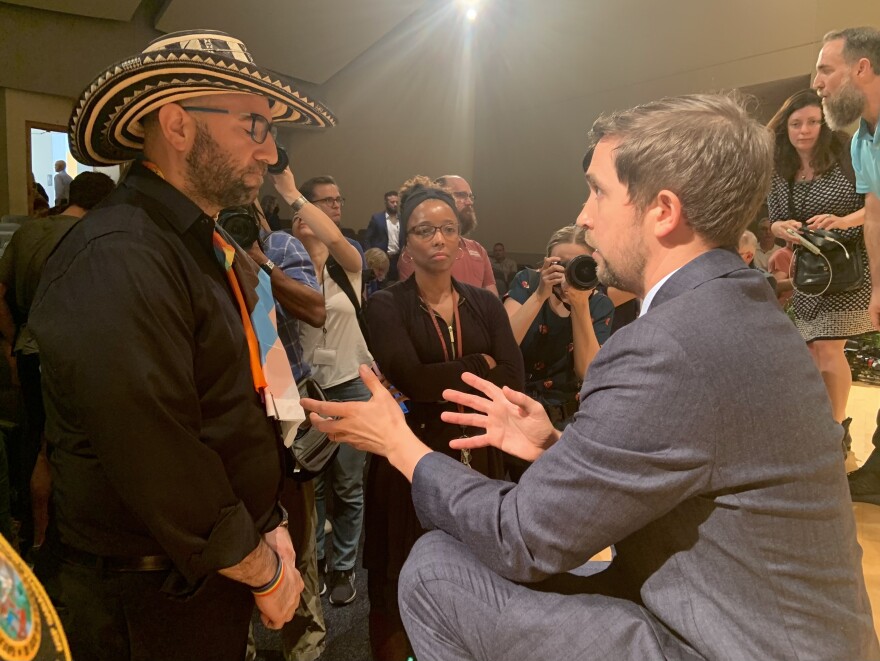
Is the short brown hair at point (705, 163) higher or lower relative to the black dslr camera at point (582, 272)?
higher

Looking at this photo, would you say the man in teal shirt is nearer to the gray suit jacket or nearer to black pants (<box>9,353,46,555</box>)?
the gray suit jacket

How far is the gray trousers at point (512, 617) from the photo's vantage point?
0.96 m

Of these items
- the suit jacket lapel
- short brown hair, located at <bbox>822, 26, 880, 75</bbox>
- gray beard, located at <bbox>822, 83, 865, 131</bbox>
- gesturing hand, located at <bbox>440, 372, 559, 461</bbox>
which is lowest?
gesturing hand, located at <bbox>440, 372, 559, 461</bbox>

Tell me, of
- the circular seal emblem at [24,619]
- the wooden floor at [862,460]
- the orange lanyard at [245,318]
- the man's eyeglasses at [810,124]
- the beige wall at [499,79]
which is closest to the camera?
the circular seal emblem at [24,619]

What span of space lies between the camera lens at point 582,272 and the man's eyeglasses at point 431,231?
0.46 meters

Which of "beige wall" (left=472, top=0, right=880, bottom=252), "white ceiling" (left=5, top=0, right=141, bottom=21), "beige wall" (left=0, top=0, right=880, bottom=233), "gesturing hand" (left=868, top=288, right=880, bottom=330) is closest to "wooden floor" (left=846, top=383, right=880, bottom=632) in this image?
"gesturing hand" (left=868, top=288, right=880, bottom=330)

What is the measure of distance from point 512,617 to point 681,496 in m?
0.36

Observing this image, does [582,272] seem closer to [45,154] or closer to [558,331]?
[558,331]

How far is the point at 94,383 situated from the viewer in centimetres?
101

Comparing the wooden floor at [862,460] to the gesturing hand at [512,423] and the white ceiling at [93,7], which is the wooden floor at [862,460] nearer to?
the gesturing hand at [512,423]

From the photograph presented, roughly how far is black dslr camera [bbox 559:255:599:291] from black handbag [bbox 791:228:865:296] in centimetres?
138

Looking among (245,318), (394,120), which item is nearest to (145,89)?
(245,318)

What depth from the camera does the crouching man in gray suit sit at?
35.3 inches

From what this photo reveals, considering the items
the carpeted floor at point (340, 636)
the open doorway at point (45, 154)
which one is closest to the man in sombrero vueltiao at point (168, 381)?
the carpeted floor at point (340, 636)
